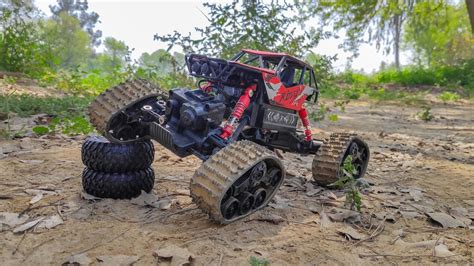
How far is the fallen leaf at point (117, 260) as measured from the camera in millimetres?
2540

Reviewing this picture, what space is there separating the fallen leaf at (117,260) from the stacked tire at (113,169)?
1.20 metres

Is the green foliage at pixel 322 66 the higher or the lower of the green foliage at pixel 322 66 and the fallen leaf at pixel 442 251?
the higher

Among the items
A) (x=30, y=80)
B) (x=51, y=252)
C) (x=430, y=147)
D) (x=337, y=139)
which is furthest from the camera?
(x=30, y=80)

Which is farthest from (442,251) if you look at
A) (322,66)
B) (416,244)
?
(322,66)

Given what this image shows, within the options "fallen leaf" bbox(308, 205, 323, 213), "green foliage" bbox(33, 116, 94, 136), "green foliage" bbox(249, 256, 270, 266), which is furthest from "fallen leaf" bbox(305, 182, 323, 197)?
"green foliage" bbox(33, 116, 94, 136)

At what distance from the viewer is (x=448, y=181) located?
522 cm

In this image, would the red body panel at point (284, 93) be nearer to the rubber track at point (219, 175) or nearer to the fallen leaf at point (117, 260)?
the rubber track at point (219, 175)

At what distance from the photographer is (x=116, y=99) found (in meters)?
3.92

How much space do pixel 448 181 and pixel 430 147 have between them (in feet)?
8.49

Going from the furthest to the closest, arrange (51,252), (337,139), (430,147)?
(430,147)
(337,139)
(51,252)

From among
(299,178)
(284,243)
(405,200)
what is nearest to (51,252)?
(284,243)

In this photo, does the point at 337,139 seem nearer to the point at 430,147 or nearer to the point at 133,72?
the point at 430,147

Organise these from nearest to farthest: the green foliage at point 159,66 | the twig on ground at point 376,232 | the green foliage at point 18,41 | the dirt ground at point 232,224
A: the dirt ground at point 232,224
the twig on ground at point 376,232
the green foliage at point 159,66
the green foliage at point 18,41

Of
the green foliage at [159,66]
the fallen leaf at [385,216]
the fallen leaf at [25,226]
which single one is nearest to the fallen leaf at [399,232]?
the fallen leaf at [385,216]
